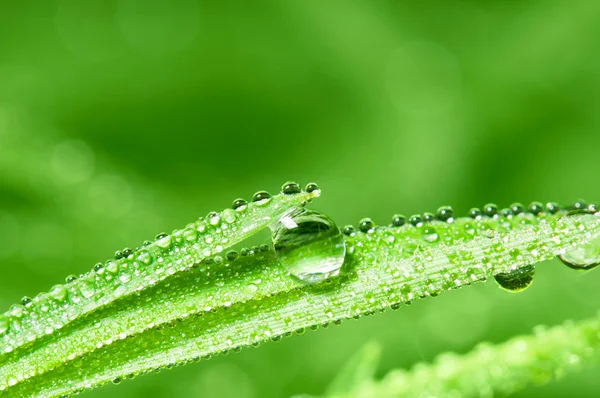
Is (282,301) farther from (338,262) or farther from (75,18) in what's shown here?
(75,18)

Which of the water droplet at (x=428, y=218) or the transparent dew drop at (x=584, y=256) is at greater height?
the water droplet at (x=428, y=218)

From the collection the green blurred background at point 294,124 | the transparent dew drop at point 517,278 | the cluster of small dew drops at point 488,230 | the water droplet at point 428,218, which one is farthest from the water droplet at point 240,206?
the green blurred background at point 294,124

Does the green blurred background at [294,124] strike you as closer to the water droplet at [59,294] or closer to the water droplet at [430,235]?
the water droplet at [430,235]

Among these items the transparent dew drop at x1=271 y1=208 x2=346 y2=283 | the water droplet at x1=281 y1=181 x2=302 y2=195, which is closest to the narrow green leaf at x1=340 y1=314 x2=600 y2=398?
the transparent dew drop at x1=271 y1=208 x2=346 y2=283

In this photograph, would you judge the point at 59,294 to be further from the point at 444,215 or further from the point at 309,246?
the point at 444,215

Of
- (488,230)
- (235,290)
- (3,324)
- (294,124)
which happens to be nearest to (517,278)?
(488,230)

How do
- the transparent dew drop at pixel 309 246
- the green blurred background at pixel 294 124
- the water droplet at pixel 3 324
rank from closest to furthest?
1. the water droplet at pixel 3 324
2. the transparent dew drop at pixel 309 246
3. the green blurred background at pixel 294 124
